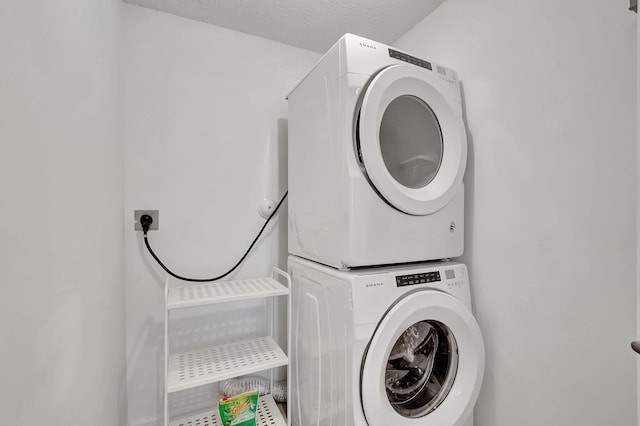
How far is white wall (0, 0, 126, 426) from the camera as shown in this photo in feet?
1.36

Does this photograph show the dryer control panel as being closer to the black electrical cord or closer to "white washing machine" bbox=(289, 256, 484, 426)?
"white washing machine" bbox=(289, 256, 484, 426)

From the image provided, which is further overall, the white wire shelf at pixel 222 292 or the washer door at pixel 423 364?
the white wire shelf at pixel 222 292

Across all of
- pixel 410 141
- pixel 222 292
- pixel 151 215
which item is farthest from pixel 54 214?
pixel 410 141

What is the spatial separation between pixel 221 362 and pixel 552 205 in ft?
5.10

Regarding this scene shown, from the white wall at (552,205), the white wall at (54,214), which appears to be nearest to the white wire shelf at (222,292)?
the white wall at (54,214)

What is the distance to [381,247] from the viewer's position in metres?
1.10

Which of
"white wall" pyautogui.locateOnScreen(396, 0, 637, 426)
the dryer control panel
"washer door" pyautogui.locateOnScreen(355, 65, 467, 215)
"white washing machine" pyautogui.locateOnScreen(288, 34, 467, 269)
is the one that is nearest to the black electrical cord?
"white washing machine" pyautogui.locateOnScreen(288, 34, 467, 269)

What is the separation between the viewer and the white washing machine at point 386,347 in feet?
3.23

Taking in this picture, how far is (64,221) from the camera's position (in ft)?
2.02

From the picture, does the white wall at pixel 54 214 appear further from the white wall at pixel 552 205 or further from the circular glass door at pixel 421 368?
the white wall at pixel 552 205

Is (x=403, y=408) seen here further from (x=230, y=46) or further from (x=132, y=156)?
(x=230, y=46)

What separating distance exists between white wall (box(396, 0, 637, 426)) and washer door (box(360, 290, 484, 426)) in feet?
0.60

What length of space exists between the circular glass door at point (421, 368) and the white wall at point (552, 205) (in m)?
0.21

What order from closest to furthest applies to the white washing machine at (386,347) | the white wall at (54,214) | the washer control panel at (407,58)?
1. the white wall at (54,214)
2. the white washing machine at (386,347)
3. the washer control panel at (407,58)
